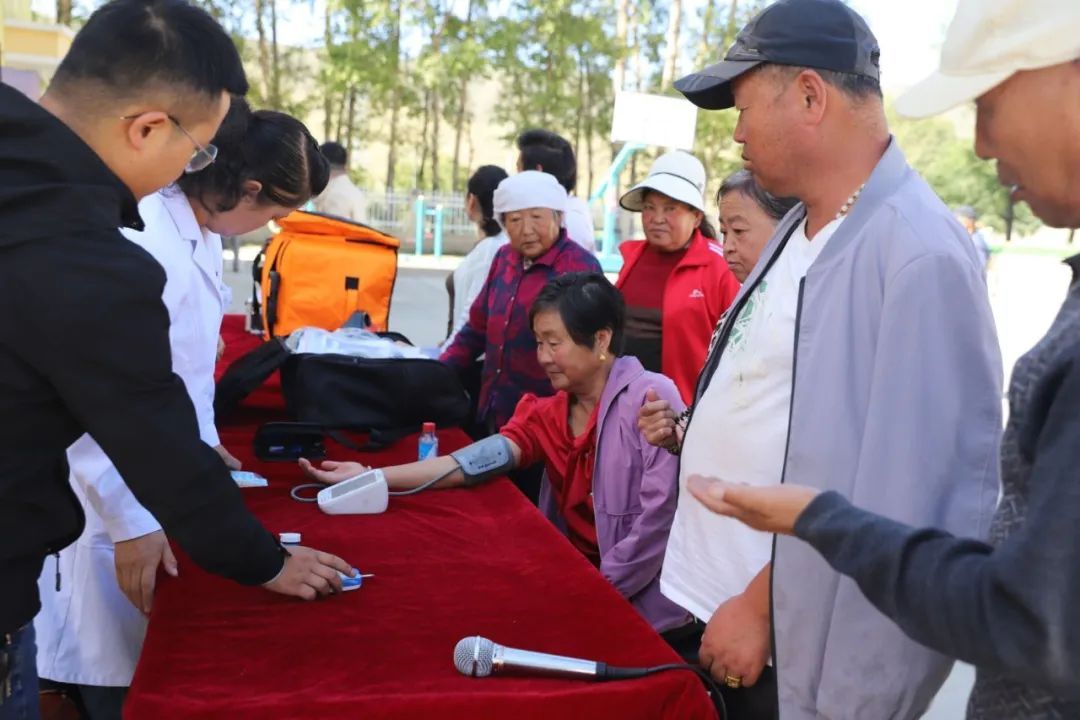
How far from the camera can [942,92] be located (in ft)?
2.84

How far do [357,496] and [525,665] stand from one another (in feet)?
2.52

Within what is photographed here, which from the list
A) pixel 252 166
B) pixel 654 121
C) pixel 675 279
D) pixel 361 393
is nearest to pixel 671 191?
pixel 675 279

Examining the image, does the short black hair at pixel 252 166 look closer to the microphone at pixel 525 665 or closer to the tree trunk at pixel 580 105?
the microphone at pixel 525 665

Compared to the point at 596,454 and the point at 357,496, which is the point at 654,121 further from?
the point at 357,496

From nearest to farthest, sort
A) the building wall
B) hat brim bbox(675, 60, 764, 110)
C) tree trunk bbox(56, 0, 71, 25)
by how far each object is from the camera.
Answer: hat brim bbox(675, 60, 764, 110)
the building wall
tree trunk bbox(56, 0, 71, 25)

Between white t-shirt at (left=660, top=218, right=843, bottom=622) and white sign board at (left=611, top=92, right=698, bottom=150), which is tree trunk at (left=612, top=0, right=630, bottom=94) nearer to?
white sign board at (left=611, top=92, right=698, bottom=150)

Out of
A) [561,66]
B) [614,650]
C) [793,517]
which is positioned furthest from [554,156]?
[561,66]

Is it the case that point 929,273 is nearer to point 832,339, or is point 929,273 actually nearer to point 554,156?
point 832,339

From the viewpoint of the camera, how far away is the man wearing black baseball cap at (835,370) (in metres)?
1.11

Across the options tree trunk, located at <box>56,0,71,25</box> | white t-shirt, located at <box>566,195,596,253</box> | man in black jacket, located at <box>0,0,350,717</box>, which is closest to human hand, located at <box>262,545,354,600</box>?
man in black jacket, located at <box>0,0,350,717</box>

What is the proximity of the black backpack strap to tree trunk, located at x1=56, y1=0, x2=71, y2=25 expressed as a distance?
15.0 meters

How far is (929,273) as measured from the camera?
3.68ft

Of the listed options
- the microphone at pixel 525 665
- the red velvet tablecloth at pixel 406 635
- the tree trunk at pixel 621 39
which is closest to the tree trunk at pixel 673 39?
the tree trunk at pixel 621 39

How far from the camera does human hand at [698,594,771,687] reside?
4.32ft
